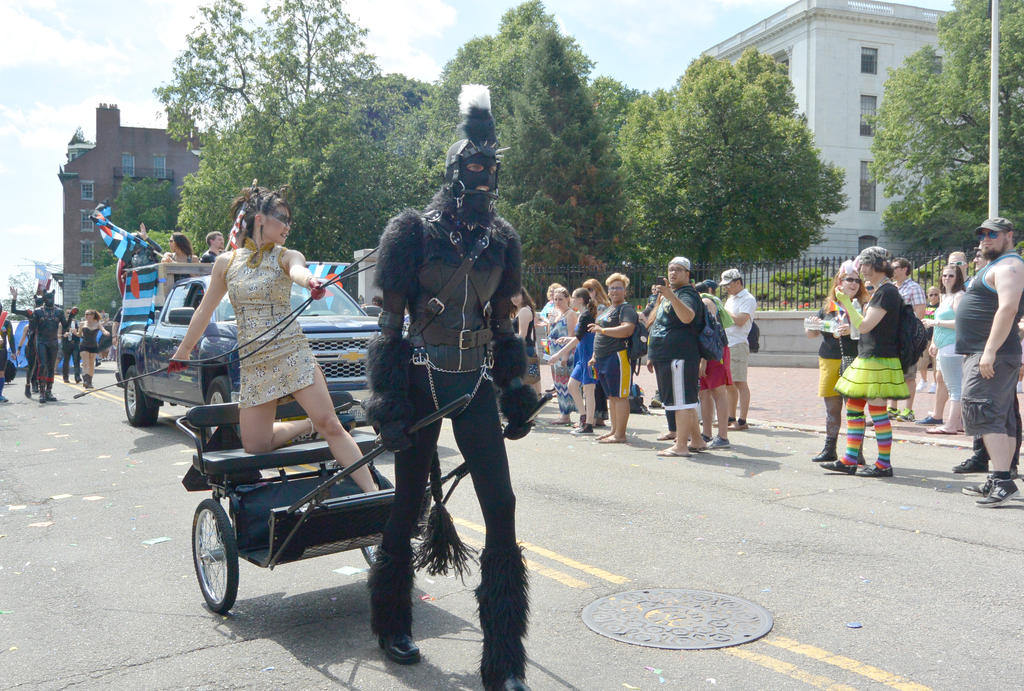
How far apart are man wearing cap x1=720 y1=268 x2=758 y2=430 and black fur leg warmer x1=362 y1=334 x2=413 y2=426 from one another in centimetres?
787

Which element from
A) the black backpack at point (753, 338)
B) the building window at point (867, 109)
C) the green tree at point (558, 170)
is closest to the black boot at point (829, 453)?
the black backpack at point (753, 338)

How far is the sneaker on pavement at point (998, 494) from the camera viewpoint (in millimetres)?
6645

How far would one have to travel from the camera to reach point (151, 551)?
5758mm

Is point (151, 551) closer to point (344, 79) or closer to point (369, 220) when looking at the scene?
point (369, 220)

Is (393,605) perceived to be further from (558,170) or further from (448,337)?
(558,170)

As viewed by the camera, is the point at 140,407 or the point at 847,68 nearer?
the point at 140,407

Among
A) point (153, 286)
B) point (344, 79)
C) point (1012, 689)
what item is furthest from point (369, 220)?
point (1012, 689)

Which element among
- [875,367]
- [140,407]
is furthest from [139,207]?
[875,367]

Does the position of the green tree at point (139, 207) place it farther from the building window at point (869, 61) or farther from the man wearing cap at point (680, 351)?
the man wearing cap at point (680, 351)

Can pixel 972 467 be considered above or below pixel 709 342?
below

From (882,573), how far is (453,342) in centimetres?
303

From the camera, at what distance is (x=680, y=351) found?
351 inches

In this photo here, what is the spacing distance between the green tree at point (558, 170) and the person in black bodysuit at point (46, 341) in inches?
907

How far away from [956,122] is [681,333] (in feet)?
134
